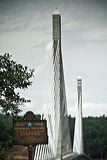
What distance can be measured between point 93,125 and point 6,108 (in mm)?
34161

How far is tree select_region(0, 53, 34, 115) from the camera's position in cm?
634

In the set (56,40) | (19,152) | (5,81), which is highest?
(56,40)

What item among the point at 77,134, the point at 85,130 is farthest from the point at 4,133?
the point at 85,130

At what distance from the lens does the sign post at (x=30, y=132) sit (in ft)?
22.2

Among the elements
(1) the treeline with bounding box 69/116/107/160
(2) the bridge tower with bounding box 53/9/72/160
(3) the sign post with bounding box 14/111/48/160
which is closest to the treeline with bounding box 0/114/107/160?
(1) the treeline with bounding box 69/116/107/160

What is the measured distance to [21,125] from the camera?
271 inches

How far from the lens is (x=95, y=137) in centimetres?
4050

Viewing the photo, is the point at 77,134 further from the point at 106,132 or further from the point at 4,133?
the point at 106,132

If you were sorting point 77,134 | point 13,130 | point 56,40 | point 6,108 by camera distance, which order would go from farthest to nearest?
1. point 77,134
2. point 56,40
3. point 13,130
4. point 6,108

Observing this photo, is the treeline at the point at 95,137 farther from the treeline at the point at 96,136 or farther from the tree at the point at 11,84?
the tree at the point at 11,84

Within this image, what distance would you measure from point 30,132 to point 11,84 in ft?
3.02

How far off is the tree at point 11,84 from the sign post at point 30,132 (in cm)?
48

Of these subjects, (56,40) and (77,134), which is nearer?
(56,40)

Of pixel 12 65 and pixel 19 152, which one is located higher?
pixel 12 65
